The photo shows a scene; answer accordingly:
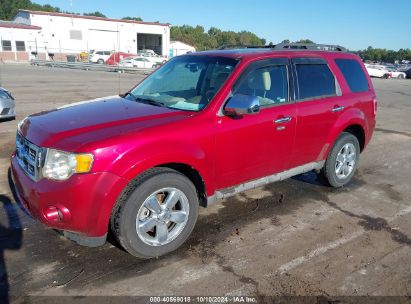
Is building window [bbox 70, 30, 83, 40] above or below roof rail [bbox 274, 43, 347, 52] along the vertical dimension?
above

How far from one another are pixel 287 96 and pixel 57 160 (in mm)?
2628

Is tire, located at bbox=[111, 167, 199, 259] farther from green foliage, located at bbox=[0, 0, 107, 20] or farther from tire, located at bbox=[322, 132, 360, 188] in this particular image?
green foliage, located at bbox=[0, 0, 107, 20]

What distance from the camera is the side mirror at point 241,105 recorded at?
369 centimetres

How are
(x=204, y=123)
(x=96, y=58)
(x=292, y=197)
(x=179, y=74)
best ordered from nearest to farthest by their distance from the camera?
(x=204, y=123), (x=179, y=74), (x=292, y=197), (x=96, y=58)

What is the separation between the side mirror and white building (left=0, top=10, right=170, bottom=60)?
51577 mm

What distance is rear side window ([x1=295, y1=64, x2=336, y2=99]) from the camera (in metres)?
4.66

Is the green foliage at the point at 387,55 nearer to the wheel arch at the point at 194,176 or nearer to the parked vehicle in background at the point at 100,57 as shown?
the parked vehicle in background at the point at 100,57

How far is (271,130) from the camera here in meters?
4.25

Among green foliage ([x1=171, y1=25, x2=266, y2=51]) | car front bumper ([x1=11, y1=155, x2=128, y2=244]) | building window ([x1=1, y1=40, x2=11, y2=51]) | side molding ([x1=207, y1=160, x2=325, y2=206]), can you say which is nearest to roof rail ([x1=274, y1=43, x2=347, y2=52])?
side molding ([x1=207, y1=160, x2=325, y2=206])

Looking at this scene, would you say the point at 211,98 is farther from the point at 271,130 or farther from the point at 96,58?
the point at 96,58

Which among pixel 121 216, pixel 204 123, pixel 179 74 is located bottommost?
pixel 121 216

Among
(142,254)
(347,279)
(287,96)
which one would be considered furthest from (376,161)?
(142,254)

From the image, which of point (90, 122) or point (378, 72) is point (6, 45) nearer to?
point (378, 72)

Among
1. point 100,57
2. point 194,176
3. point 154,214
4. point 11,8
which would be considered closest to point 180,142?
point 194,176
